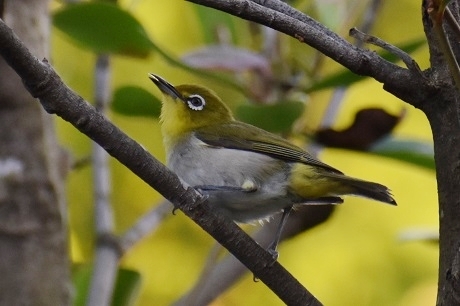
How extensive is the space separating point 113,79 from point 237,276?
8.26 feet

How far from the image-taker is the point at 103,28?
225cm

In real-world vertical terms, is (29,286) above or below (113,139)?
above

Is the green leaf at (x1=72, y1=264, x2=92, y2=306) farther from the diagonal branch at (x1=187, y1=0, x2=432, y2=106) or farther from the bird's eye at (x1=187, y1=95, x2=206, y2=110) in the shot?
the diagonal branch at (x1=187, y1=0, x2=432, y2=106)

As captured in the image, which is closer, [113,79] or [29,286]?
[29,286]

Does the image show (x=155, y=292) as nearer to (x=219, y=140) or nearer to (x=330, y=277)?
(x=330, y=277)

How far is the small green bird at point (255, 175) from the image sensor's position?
7.10 feet

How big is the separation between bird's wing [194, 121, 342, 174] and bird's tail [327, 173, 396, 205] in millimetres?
27

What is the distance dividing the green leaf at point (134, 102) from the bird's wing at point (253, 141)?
144 millimetres

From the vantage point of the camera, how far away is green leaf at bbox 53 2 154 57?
2.22 meters

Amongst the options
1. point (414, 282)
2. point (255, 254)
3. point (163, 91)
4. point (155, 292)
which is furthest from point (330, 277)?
point (255, 254)

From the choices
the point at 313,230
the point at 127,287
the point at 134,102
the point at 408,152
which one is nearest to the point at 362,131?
the point at 408,152

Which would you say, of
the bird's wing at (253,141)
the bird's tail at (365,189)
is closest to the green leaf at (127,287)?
the bird's wing at (253,141)

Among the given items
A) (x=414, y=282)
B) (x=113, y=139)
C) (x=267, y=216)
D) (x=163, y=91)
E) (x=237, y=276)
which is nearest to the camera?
(x=113, y=139)

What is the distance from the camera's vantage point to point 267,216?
222 cm
